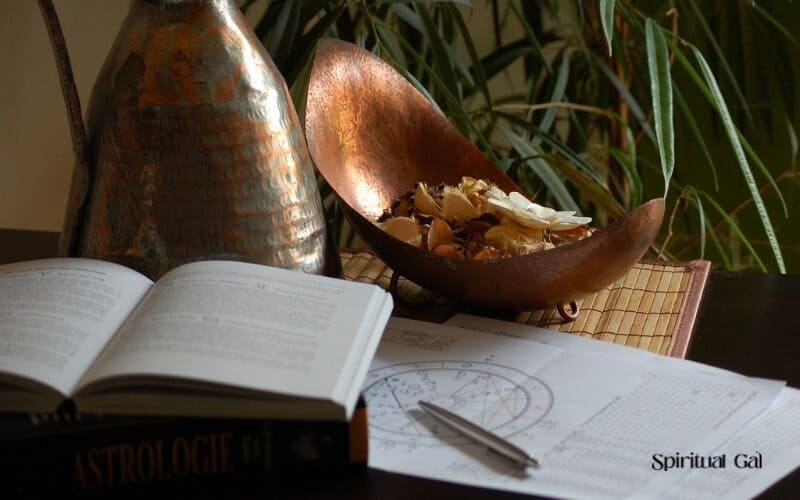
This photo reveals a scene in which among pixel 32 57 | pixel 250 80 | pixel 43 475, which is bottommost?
pixel 32 57

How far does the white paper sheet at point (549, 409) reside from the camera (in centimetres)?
52

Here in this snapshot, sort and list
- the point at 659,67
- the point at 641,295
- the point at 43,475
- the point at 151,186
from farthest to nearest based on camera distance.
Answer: the point at 659,67 → the point at 641,295 → the point at 151,186 → the point at 43,475

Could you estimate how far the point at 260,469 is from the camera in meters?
0.53

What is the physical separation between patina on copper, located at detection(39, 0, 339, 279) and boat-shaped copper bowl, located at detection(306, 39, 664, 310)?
0.26 feet

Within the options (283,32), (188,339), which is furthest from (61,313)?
(283,32)

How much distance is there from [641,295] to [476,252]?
153 mm

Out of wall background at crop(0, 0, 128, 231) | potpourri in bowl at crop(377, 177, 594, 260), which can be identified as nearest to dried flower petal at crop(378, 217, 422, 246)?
potpourri in bowl at crop(377, 177, 594, 260)

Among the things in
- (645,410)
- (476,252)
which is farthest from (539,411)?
(476,252)

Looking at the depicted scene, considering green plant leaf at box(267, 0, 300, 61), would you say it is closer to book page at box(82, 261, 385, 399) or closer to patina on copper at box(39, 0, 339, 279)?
patina on copper at box(39, 0, 339, 279)

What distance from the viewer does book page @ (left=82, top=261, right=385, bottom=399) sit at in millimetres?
504

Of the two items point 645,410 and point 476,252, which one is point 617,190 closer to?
point 476,252

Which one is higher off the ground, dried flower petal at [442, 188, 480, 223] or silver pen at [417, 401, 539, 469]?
dried flower petal at [442, 188, 480, 223]

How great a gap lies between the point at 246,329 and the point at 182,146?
164 millimetres

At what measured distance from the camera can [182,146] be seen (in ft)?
2.16
